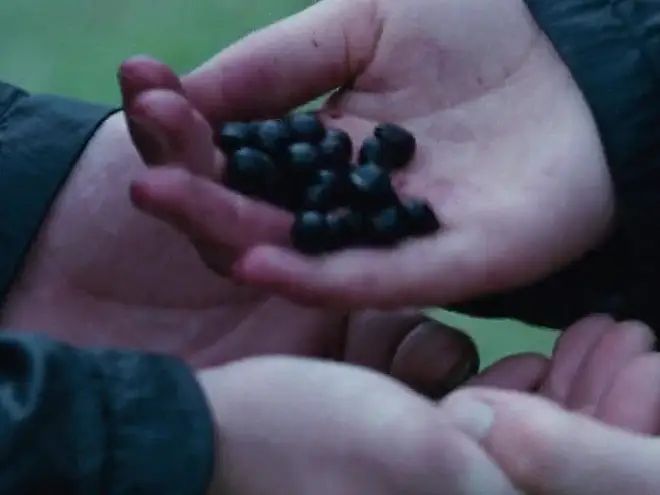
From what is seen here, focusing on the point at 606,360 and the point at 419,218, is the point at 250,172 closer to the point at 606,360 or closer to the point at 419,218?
the point at 419,218

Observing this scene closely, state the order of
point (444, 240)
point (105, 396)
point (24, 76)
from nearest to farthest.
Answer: point (105, 396) < point (444, 240) < point (24, 76)

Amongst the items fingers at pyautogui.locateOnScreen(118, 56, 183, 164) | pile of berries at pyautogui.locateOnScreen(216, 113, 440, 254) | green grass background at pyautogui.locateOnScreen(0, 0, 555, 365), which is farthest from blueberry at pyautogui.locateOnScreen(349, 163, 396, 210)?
green grass background at pyautogui.locateOnScreen(0, 0, 555, 365)

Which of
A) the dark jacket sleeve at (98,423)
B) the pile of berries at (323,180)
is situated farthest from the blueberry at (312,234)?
the dark jacket sleeve at (98,423)

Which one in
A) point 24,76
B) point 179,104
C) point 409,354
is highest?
point 179,104

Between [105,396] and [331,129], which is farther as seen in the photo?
[331,129]

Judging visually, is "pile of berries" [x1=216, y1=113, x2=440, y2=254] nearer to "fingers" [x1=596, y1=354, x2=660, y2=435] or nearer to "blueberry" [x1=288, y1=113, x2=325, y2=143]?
"blueberry" [x1=288, y1=113, x2=325, y2=143]

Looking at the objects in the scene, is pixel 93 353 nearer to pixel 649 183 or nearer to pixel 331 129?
pixel 331 129

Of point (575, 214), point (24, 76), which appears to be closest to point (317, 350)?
point (575, 214)

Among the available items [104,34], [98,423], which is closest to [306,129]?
[98,423]
